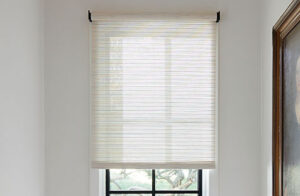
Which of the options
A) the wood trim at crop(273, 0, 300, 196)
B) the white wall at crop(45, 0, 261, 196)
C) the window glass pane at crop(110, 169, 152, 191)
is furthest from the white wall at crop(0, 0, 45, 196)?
the wood trim at crop(273, 0, 300, 196)

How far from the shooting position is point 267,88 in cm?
214

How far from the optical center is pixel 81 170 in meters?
2.36

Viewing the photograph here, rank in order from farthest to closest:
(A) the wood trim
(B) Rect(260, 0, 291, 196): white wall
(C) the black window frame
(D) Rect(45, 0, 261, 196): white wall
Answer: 1. (C) the black window frame
2. (D) Rect(45, 0, 261, 196): white wall
3. (B) Rect(260, 0, 291, 196): white wall
4. (A) the wood trim

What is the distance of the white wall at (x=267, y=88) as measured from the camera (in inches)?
80.5

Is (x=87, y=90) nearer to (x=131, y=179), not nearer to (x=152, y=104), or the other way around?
(x=152, y=104)

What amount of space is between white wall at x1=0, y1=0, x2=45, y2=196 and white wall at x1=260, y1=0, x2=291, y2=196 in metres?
1.32

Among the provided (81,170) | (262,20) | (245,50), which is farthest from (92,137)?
(262,20)

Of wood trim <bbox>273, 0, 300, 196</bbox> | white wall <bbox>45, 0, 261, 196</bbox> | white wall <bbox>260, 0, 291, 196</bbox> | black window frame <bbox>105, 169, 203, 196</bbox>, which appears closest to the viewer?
wood trim <bbox>273, 0, 300, 196</bbox>

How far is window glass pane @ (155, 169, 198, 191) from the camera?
2.49 m

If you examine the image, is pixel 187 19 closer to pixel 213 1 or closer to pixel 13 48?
pixel 213 1

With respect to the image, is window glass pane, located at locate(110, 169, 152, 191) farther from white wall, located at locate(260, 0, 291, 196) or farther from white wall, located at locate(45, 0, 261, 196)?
white wall, located at locate(260, 0, 291, 196)

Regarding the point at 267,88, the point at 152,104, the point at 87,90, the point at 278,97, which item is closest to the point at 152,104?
the point at 152,104

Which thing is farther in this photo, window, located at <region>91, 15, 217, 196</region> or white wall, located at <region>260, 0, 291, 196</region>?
window, located at <region>91, 15, 217, 196</region>

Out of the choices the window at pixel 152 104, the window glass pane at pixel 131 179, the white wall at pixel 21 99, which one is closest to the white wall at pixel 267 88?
the window at pixel 152 104
